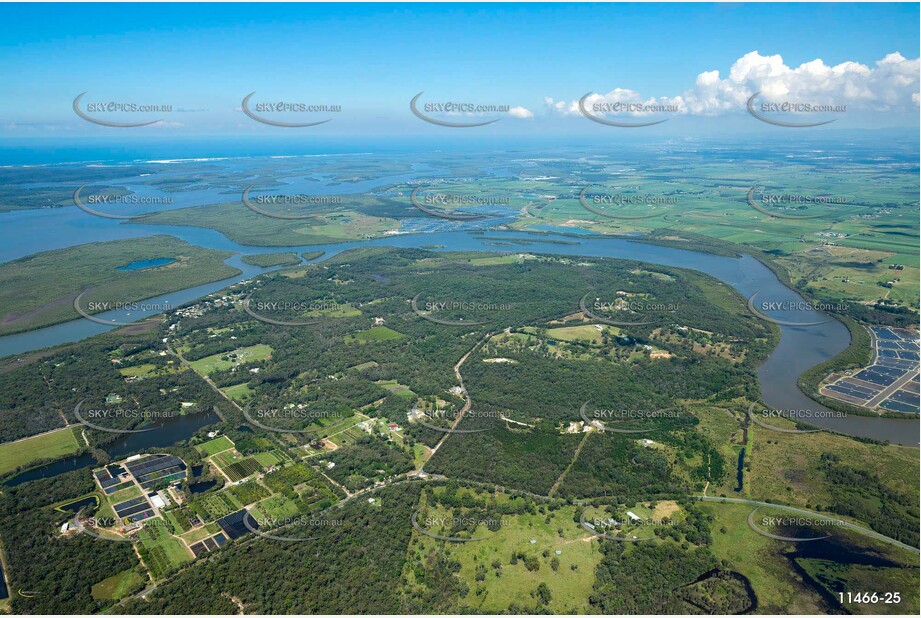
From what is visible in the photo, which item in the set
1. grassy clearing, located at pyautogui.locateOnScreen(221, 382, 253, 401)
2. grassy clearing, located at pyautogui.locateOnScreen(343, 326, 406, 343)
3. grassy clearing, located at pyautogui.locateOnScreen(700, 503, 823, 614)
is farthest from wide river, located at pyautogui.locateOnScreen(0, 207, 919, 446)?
grassy clearing, located at pyautogui.locateOnScreen(343, 326, 406, 343)

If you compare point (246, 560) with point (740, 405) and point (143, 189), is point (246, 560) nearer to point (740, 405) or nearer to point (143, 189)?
point (740, 405)

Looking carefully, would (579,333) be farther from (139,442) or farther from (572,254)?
(139,442)

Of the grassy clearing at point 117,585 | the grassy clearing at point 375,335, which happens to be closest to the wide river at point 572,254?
the grassy clearing at point 375,335

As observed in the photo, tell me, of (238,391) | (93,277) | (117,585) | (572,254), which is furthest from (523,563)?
(93,277)

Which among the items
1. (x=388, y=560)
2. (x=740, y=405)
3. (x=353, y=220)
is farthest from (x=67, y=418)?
(x=353, y=220)

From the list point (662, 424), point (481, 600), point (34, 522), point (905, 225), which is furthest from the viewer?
point (905, 225)

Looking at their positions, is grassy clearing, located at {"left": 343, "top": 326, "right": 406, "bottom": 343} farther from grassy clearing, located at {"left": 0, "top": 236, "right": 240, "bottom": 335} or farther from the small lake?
grassy clearing, located at {"left": 0, "top": 236, "right": 240, "bottom": 335}
